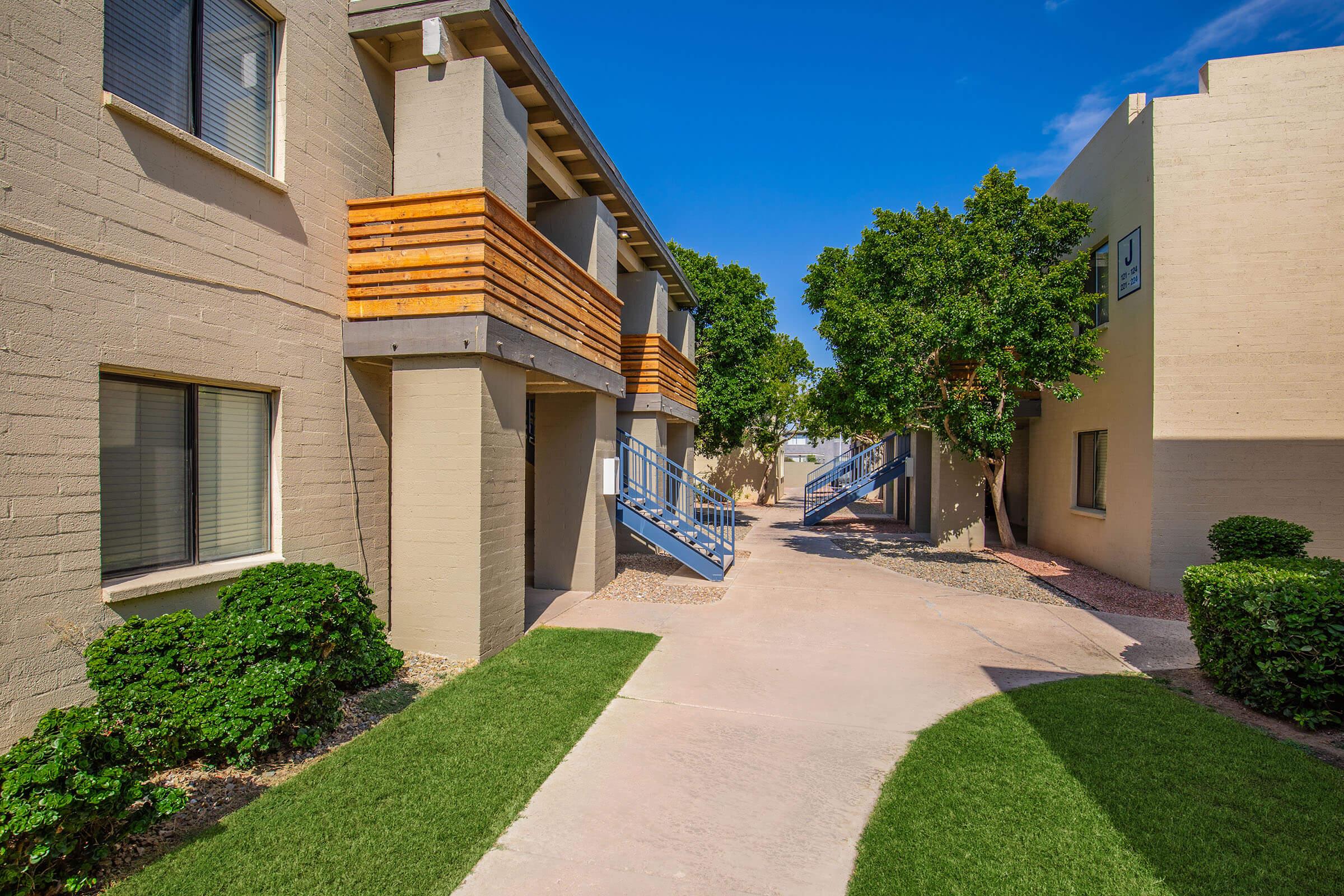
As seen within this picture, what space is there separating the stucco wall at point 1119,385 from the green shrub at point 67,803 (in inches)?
456

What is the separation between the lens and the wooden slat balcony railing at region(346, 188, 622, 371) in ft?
19.1

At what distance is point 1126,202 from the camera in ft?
33.5

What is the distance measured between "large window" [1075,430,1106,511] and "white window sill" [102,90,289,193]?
41.3 feet

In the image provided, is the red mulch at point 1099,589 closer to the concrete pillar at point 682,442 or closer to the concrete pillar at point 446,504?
the concrete pillar at point 682,442

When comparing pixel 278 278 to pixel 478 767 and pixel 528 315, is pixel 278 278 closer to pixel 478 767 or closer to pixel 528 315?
pixel 528 315

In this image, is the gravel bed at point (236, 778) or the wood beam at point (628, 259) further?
the wood beam at point (628, 259)

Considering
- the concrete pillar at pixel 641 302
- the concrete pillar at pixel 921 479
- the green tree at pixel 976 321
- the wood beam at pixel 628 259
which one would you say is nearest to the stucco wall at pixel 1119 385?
the green tree at pixel 976 321

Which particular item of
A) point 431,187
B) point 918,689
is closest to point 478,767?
point 918,689

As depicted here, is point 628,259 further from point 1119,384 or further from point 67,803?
point 67,803

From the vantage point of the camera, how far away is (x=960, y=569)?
11.6m

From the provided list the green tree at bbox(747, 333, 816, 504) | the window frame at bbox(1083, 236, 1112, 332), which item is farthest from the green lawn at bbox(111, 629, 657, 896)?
the green tree at bbox(747, 333, 816, 504)

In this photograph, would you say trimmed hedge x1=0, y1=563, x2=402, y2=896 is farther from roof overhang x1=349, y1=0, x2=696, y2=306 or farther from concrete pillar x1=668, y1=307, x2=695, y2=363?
concrete pillar x1=668, y1=307, x2=695, y2=363

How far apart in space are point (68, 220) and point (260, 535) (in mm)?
2581

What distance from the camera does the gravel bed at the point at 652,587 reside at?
8.93 metres
